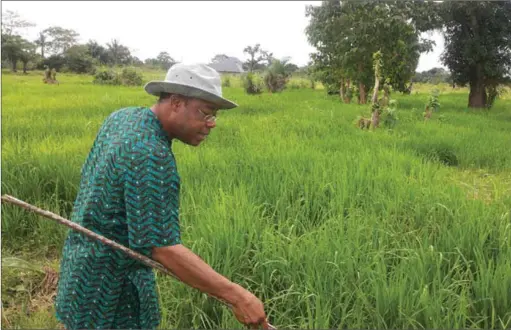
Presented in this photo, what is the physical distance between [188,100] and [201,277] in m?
0.55

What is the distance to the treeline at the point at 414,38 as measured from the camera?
12406mm

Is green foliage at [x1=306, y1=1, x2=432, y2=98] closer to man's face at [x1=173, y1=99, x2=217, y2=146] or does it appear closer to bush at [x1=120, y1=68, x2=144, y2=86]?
bush at [x1=120, y1=68, x2=144, y2=86]

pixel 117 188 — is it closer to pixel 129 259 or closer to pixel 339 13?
pixel 129 259

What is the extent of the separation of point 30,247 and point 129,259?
2.10 m

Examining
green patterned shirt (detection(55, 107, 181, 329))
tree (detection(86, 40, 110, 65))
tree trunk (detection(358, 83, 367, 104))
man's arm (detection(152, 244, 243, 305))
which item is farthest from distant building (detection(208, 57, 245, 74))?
tree (detection(86, 40, 110, 65))

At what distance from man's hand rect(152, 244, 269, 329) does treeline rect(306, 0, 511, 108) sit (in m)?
11.6

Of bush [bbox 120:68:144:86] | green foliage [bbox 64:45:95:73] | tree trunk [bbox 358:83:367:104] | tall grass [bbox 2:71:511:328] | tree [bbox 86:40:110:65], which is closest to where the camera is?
tall grass [bbox 2:71:511:328]

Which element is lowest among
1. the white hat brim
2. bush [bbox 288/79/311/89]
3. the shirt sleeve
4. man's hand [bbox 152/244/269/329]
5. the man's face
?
man's hand [bbox 152/244/269/329]

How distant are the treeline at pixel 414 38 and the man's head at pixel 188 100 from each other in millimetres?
11376

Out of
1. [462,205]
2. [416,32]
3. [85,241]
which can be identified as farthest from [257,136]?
[416,32]

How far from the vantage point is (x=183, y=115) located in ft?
4.59

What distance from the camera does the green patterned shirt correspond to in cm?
128

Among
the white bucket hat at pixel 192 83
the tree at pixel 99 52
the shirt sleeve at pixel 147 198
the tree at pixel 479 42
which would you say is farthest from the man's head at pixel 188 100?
the tree at pixel 99 52

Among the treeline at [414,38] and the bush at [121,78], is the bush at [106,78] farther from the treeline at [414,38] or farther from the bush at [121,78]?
the treeline at [414,38]
